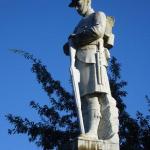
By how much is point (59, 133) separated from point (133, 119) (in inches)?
141

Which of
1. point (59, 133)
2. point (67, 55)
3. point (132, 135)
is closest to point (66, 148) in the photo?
point (67, 55)

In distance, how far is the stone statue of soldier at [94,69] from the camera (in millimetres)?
8547

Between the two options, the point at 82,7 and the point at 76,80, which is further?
the point at 82,7

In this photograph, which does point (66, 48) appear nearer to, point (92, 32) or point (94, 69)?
point (92, 32)

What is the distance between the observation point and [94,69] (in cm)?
894

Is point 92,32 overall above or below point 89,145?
above

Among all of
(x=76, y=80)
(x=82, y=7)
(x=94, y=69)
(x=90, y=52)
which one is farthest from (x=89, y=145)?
(x=82, y=7)

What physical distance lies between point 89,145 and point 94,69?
1.63 m

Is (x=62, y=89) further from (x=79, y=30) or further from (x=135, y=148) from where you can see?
(x=79, y=30)

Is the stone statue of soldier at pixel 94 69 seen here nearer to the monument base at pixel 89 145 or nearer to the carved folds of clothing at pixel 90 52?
the carved folds of clothing at pixel 90 52

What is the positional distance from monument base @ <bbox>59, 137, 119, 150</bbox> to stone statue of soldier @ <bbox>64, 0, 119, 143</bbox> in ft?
0.43

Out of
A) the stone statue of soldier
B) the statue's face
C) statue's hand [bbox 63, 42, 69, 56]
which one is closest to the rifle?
the stone statue of soldier

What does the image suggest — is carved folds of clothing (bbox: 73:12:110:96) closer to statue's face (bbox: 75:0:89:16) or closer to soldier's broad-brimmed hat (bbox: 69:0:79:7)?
statue's face (bbox: 75:0:89:16)

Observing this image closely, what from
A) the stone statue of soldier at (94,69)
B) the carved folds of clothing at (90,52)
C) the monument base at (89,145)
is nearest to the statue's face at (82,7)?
the stone statue of soldier at (94,69)
